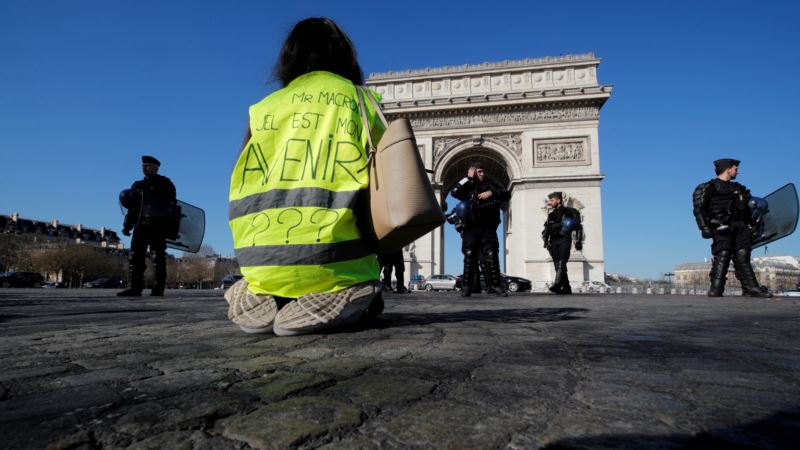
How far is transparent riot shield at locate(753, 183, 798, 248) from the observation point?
7.68 metres

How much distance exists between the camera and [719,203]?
23.5 ft

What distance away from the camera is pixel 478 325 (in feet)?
8.84

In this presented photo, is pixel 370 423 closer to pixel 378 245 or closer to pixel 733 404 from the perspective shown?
pixel 733 404

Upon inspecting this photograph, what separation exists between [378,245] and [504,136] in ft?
77.9

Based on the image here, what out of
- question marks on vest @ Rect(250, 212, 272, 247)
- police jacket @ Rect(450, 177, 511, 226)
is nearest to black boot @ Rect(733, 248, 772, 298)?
police jacket @ Rect(450, 177, 511, 226)

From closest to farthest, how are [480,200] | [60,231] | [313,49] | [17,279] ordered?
[313,49], [480,200], [17,279], [60,231]

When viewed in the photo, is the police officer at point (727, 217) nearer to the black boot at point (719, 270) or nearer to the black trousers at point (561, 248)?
the black boot at point (719, 270)

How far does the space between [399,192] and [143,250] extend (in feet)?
19.6

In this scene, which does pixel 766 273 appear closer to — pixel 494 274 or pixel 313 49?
pixel 494 274

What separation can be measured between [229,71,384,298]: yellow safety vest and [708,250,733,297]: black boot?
7313 mm

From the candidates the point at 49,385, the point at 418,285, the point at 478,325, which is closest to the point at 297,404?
the point at 49,385

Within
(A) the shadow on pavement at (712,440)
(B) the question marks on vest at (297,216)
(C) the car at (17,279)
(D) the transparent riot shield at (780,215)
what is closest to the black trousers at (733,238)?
(D) the transparent riot shield at (780,215)

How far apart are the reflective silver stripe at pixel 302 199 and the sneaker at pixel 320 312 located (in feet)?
1.41

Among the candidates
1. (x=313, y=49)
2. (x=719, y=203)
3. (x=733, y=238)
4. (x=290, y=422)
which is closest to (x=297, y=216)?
(x=313, y=49)
